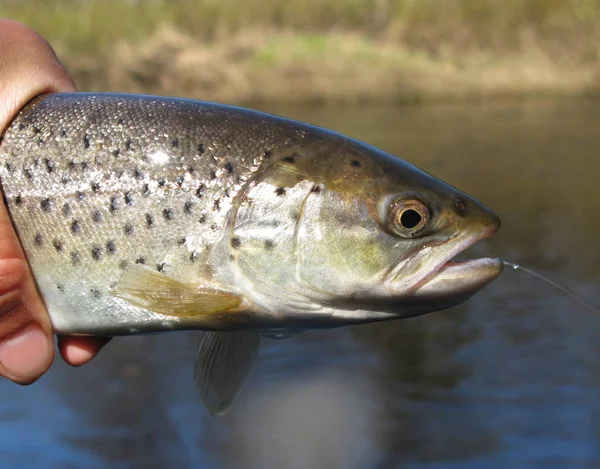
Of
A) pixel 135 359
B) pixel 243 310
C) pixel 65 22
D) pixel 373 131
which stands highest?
pixel 243 310

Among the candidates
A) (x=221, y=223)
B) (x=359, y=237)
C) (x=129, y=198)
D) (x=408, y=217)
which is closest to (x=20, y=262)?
(x=129, y=198)

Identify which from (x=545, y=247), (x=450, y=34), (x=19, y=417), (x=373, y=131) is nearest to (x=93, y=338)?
(x=19, y=417)

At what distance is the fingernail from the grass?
89.1 ft

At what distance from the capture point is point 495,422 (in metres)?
8.02

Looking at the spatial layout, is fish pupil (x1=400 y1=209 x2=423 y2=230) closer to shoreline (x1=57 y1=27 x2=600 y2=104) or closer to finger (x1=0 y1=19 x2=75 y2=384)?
finger (x1=0 y1=19 x2=75 y2=384)

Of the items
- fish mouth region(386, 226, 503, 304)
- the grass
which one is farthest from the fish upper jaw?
the grass

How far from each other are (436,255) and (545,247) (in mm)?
10311

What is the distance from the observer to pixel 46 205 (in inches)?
130

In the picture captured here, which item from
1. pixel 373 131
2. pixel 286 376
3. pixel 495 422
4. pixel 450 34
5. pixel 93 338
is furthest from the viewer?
pixel 450 34

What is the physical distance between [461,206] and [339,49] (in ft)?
97.8

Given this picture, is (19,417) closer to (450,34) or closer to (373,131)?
(373,131)

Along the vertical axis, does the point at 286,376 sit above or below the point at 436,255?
below

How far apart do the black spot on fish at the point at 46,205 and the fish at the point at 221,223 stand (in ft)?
0.05

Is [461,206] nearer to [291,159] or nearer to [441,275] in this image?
[441,275]
